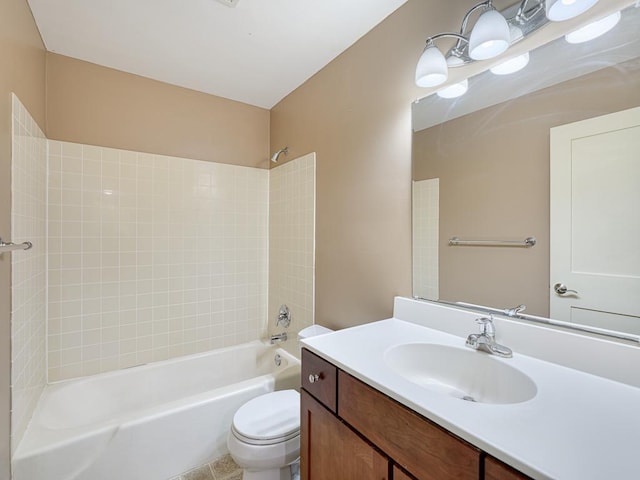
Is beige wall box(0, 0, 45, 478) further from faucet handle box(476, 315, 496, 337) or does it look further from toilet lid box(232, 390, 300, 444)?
faucet handle box(476, 315, 496, 337)

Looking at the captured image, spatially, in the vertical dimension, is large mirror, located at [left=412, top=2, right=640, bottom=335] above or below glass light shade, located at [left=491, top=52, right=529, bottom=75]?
below

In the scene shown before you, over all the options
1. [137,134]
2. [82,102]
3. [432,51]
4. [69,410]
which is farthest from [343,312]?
[82,102]

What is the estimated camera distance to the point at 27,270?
1469mm

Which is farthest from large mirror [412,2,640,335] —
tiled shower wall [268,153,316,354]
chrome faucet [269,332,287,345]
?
chrome faucet [269,332,287,345]

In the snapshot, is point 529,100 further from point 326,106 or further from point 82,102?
point 82,102

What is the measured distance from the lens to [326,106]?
1948 mm

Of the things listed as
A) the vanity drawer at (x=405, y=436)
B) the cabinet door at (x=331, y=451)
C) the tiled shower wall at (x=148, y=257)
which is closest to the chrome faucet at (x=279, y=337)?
the tiled shower wall at (x=148, y=257)

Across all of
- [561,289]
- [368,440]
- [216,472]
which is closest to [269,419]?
[216,472]

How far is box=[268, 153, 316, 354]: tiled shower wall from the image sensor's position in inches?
82.7

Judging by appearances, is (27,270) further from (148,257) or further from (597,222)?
(597,222)

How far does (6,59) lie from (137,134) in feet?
2.92

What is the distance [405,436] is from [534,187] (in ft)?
2.99

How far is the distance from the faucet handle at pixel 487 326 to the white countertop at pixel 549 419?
0.33 feet

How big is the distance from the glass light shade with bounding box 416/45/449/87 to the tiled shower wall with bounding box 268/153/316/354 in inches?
38.0
